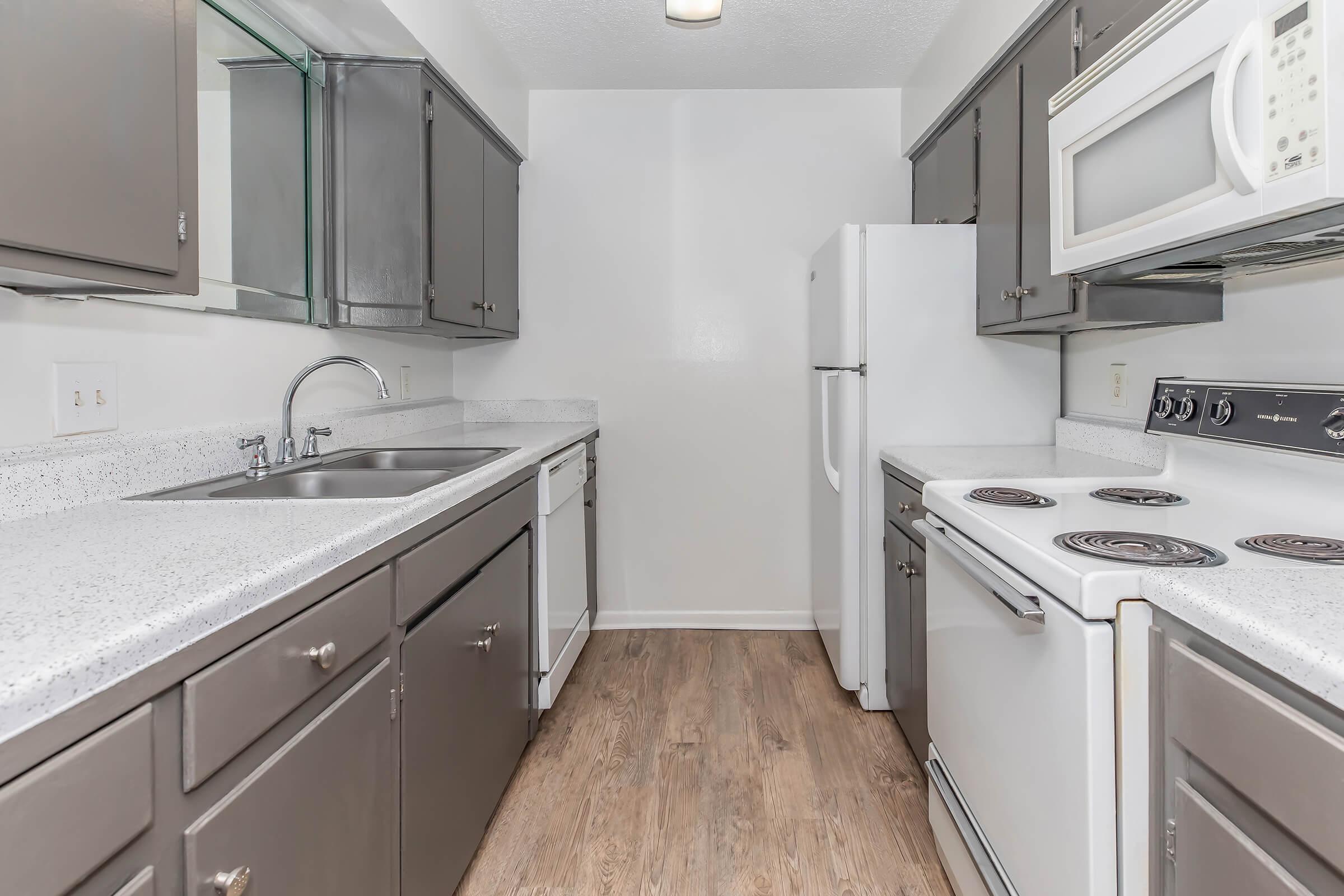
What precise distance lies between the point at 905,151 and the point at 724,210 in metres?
0.79

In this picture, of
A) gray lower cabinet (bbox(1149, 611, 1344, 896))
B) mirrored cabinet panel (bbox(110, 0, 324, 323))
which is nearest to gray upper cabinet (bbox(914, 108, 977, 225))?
gray lower cabinet (bbox(1149, 611, 1344, 896))

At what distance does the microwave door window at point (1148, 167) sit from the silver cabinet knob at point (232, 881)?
1536 mm

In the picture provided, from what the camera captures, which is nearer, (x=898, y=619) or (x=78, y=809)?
(x=78, y=809)

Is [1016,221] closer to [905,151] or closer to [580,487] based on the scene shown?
[905,151]

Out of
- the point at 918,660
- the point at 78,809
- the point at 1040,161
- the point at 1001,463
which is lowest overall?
the point at 918,660

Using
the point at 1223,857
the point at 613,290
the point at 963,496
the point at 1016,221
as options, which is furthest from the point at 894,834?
the point at 613,290

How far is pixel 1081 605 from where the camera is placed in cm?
97

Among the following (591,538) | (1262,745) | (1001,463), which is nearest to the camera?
(1262,745)

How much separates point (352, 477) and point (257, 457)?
24 cm

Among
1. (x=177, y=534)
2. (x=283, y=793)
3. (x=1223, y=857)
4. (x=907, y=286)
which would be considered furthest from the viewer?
(x=907, y=286)

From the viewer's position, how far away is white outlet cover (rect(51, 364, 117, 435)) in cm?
128

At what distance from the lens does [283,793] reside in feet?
2.88

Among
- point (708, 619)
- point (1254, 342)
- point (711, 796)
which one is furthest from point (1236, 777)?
point (708, 619)

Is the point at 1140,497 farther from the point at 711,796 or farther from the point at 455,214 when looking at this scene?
the point at 455,214
